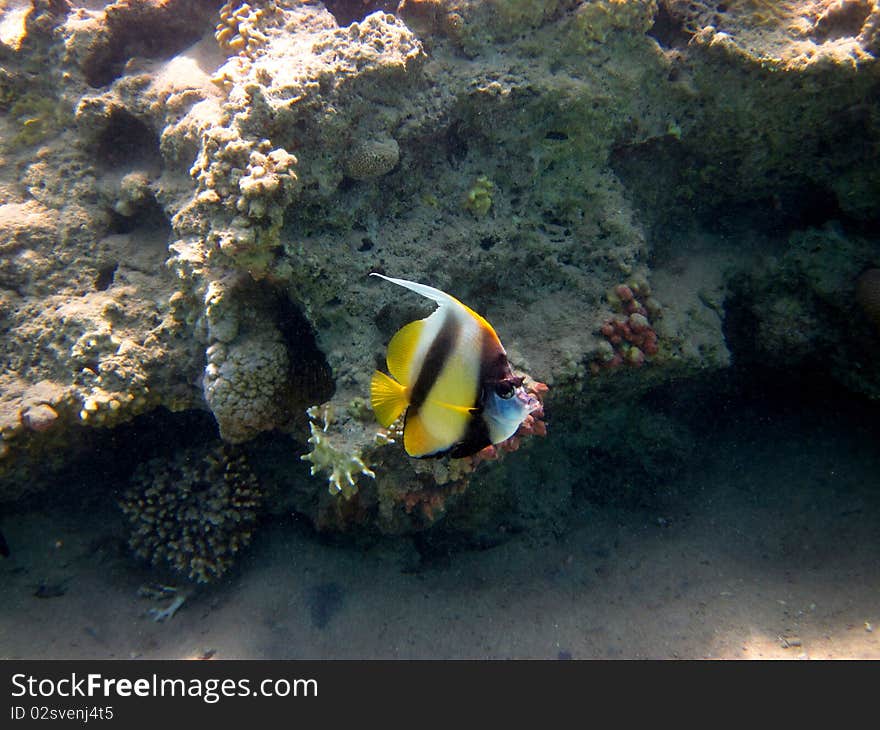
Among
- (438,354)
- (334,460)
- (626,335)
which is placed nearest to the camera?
(438,354)

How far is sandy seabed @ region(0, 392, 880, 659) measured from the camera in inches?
152

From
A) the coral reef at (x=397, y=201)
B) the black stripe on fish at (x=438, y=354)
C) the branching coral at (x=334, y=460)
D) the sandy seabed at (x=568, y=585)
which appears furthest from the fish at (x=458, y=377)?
the sandy seabed at (x=568, y=585)

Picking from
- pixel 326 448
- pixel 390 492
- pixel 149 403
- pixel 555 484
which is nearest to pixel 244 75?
pixel 149 403

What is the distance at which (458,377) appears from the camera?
5.49 feet

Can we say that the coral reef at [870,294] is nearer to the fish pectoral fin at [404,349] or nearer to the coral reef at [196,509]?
the fish pectoral fin at [404,349]

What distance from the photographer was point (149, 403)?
3.92 metres

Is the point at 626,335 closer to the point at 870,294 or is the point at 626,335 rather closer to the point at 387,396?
the point at 870,294

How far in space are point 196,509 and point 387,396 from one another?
3704mm

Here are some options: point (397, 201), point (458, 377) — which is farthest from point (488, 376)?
point (397, 201)

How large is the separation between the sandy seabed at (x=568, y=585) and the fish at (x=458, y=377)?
9.84ft

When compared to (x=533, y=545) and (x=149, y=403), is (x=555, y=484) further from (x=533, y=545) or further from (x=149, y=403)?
(x=149, y=403)

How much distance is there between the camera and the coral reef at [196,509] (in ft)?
14.9

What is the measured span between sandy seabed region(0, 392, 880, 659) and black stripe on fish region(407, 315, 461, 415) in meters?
3.14
